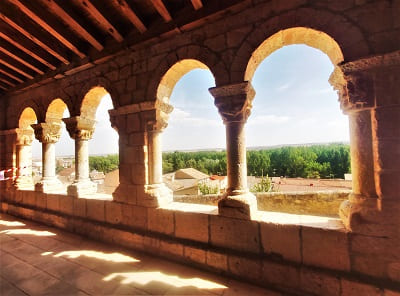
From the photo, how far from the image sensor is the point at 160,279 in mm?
2094

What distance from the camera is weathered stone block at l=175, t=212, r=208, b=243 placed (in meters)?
2.33

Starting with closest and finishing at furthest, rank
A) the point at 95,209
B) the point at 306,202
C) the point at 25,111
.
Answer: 1. the point at 95,209
2. the point at 25,111
3. the point at 306,202

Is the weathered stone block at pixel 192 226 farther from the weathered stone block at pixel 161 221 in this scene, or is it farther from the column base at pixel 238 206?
the column base at pixel 238 206

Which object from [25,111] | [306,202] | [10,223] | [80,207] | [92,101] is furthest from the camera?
[306,202]

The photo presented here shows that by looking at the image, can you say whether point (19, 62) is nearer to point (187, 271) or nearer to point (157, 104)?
point (157, 104)

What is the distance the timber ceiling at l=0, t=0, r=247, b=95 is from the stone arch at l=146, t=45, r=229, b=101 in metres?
0.29

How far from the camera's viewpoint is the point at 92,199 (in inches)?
127

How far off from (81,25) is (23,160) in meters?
3.65

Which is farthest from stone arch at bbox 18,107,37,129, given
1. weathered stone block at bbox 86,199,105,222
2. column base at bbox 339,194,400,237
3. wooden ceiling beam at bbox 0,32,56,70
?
column base at bbox 339,194,400,237

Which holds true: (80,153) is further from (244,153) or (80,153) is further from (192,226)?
(244,153)

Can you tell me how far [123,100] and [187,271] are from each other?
238 centimetres

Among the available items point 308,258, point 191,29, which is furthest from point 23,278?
point 191,29

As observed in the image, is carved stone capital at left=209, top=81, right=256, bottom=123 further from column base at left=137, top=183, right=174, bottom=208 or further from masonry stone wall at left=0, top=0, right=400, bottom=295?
column base at left=137, top=183, right=174, bottom=208

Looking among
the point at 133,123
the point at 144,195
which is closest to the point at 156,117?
the point at 133,123
